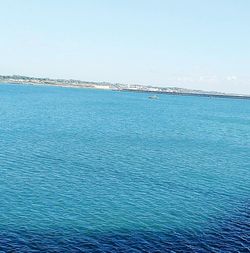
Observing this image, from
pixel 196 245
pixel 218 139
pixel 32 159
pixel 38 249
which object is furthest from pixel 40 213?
pixel 218 139

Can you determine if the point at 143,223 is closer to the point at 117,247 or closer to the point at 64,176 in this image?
the point at 117,247

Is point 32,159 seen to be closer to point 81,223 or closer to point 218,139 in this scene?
point 81,223

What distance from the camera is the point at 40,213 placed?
63.6 m

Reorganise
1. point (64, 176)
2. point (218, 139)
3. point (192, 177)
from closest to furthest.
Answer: point (64, 176) → point (192, 177) → point (218, 139)

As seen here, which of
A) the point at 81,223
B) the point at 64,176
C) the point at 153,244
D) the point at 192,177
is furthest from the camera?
the point at 192,177

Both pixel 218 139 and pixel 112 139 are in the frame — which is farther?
pixel 218 139

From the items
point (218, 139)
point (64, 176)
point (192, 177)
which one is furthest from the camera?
point (218, 139)

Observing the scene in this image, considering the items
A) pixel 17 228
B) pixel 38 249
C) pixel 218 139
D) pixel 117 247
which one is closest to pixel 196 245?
pixel 117 247

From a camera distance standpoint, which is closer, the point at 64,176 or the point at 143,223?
the point at 143,223

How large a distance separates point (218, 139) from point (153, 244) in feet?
348

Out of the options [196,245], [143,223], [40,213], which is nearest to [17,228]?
[40,213]

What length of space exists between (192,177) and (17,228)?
45353mm

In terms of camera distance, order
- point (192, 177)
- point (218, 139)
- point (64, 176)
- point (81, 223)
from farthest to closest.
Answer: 1. point (218, 139)
2. point (192, 177)
3. point (64, 176)
4. point (81, 223)

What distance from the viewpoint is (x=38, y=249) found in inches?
2026
